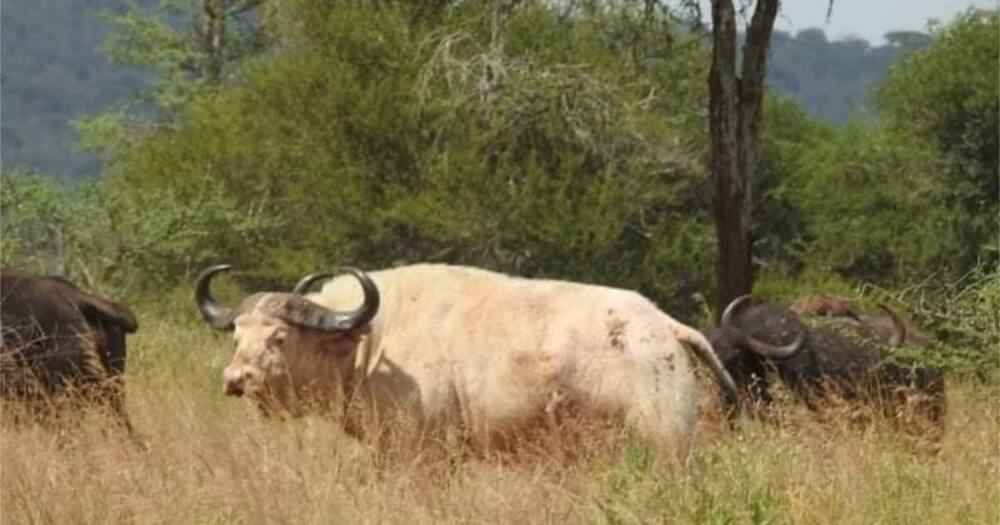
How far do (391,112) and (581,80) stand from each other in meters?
→ 3.22

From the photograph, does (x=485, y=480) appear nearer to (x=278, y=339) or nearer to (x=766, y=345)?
(x=278, y=339)

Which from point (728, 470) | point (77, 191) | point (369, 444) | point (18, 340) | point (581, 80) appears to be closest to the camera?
point (728, 470)

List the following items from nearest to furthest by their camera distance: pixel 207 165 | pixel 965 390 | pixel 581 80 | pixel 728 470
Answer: pixel 728 470 → pixel 965 390 → pixel 581 80 → pixel 207 165

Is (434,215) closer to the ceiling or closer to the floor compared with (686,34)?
closer to the floor

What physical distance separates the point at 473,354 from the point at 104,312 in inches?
132

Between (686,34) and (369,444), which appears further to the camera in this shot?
(686,34)

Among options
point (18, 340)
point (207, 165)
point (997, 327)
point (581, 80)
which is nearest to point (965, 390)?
point (997, 327)

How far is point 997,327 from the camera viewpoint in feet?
31.7

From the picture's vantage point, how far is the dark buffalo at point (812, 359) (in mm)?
11875

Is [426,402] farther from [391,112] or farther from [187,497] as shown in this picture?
[391,112]

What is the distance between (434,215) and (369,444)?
15.4 meters

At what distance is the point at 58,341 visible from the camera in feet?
38.8

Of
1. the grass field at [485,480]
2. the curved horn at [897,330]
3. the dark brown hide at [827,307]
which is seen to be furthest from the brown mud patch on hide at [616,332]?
the dark brown hide at [827,307]

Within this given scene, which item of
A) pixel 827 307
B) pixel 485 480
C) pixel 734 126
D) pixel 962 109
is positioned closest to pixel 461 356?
pixel 485 480
